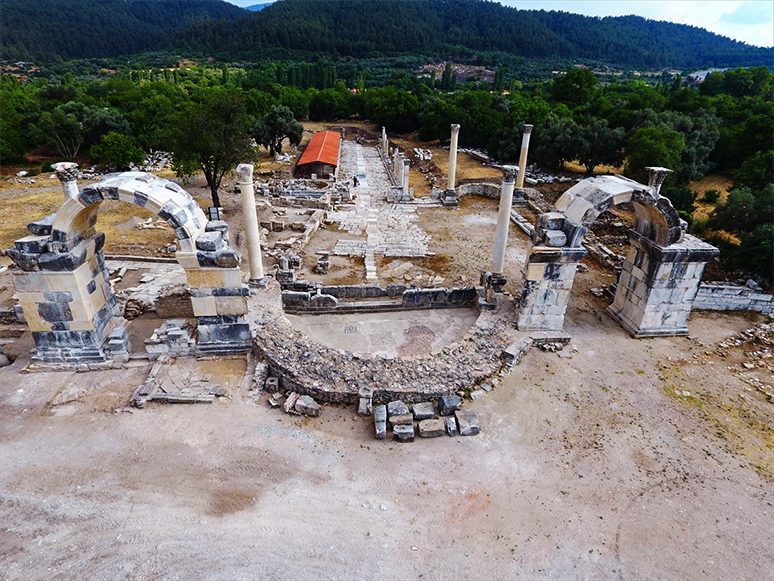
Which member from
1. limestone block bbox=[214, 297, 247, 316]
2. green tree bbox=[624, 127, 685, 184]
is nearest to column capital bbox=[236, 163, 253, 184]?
limestone block bbox=[214, 297, 247, 316]

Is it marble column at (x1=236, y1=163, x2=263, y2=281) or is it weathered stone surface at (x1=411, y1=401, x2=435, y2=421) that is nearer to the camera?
weathered stone surface at (x1=411, y1=401, x2=435, y2=421)

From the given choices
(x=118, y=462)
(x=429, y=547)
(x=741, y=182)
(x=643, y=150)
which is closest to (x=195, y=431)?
(x=118, y=462)

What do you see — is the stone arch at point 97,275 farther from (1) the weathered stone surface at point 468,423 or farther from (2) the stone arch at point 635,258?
(2) the stone arch at point 635,258

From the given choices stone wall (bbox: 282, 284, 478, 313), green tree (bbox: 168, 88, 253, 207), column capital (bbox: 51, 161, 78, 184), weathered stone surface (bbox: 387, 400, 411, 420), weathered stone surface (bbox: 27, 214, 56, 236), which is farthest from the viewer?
green tree (bbox: 168, 88, 253, 207)

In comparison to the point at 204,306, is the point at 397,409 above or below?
below

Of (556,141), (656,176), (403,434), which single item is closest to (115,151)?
(556,141)

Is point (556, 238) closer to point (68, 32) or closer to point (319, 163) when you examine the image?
point (319, 163)

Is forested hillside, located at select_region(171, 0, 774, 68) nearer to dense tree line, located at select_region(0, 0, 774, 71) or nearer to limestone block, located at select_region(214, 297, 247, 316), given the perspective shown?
dense tree line, located at select_region(0, 0, 774, 71)
